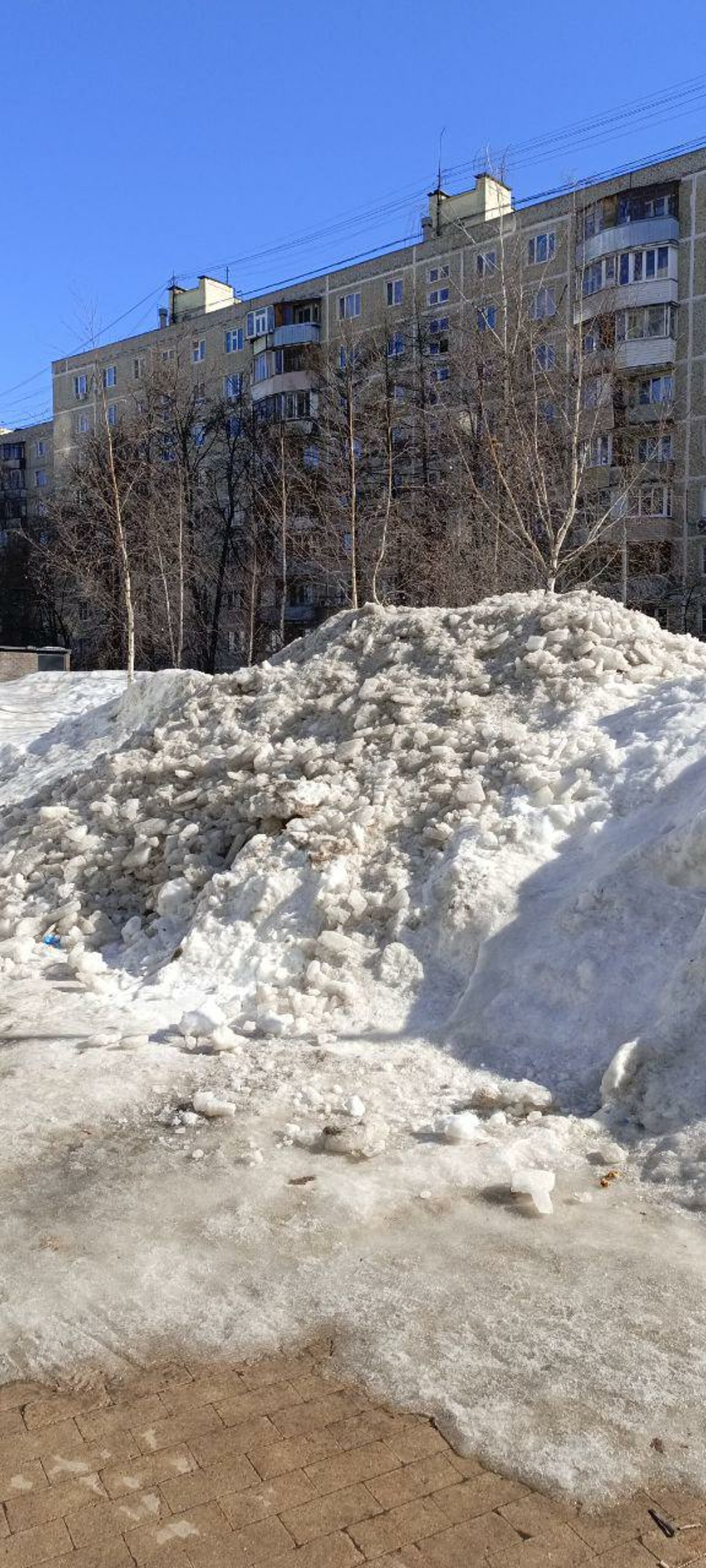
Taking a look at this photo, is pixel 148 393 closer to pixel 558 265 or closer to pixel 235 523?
pixel 235 523

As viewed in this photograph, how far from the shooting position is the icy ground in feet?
11.0

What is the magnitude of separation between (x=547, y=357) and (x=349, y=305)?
65.7ft

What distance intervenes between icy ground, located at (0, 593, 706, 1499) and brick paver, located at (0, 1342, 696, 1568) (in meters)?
0.12

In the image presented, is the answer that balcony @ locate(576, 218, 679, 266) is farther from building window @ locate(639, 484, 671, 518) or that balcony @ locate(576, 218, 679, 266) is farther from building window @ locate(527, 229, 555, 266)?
building window @ locate(639, 484, 671, 518)

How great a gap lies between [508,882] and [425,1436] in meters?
3.54

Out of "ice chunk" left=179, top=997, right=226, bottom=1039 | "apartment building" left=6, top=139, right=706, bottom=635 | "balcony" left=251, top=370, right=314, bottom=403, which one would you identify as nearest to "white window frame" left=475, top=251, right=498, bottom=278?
"apartment building" left=6, top=139, right=706, bottom=635

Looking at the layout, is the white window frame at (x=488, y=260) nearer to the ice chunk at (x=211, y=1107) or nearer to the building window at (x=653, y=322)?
the building window at (x=653, y=322)

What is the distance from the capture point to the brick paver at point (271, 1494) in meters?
2.52

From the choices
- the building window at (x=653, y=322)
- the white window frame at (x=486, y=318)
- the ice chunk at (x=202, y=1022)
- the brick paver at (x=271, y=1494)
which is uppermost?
the building window at (x=653, y=322)

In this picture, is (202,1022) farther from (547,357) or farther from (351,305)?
(351,305)

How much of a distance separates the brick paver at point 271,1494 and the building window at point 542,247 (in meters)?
35.4

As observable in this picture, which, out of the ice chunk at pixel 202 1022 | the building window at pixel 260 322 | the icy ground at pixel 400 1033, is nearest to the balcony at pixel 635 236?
the building window at pixel 260 322

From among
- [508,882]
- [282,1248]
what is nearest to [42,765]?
[508,882]

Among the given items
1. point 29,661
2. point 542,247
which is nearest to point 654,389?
point 542,247
